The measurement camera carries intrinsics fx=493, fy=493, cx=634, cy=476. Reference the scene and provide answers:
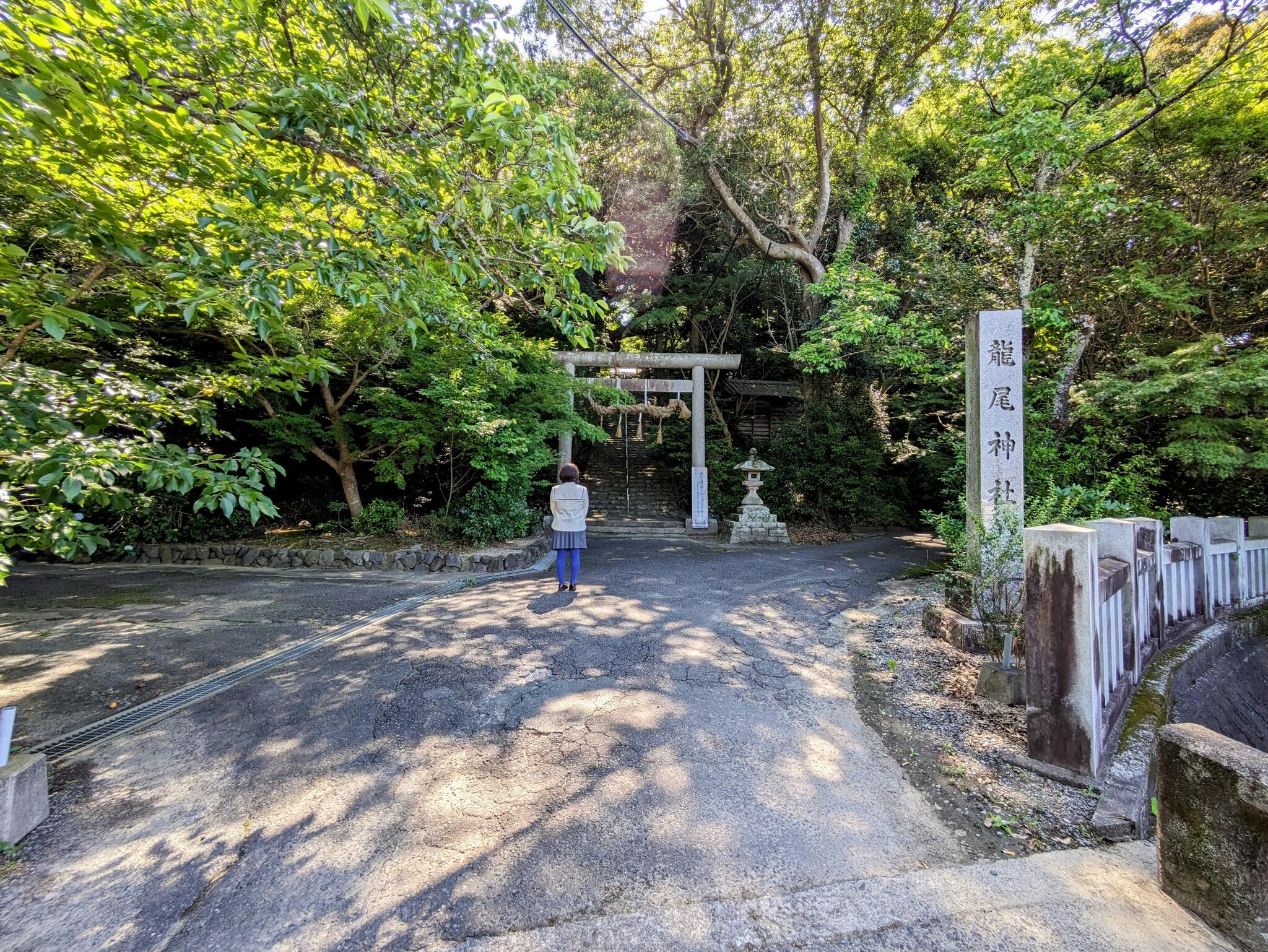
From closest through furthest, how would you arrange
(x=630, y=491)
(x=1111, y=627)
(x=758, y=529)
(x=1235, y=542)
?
(x=1111, y=627) → (x=1235, y=542) → (x=758, y=529) → (x=630, y=491)

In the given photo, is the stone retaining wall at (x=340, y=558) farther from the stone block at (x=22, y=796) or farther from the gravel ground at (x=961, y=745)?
the stone block at (x=22, y=796)

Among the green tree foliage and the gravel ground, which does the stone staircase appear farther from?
the green tree foliage

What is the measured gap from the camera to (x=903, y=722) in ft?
9.58

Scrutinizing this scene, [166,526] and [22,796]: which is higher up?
[166,526]

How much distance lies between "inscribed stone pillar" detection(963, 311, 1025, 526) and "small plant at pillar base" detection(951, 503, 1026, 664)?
562 mm

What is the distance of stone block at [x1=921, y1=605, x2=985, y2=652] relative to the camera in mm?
3838

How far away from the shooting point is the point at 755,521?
10562 mm

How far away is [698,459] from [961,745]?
30.2ft

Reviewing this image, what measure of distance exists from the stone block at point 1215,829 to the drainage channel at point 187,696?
4402 millimetres

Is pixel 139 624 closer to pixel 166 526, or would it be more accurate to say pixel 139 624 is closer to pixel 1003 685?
pixel 166 526

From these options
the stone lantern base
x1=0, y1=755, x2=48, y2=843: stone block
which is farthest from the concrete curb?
the stone lantern base

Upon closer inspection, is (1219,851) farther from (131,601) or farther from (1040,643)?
(131,601)

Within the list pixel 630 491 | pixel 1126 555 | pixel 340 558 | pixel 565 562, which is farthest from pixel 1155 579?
pixel 630 491

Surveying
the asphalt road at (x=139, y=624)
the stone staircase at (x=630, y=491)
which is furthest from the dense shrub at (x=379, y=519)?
the stone staircase at (x=630, y=491)
